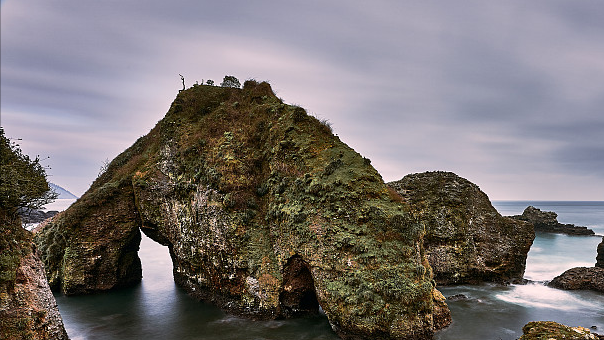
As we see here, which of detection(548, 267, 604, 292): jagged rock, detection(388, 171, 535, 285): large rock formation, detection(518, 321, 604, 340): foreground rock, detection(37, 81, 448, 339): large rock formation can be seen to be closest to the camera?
detection(518, 321, 604, 340): foreground rock

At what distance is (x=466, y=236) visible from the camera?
85.4ft

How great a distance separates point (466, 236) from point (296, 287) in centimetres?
1559

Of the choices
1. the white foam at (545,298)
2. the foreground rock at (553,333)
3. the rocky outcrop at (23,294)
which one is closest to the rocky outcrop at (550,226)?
the white foam at (545,298)

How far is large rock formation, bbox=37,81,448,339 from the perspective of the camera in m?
15.1

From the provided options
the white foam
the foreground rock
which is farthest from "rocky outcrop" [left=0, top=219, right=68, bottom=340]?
the white foam

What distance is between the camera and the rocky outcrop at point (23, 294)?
1163 cm

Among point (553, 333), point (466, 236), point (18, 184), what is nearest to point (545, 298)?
point (466, 236)

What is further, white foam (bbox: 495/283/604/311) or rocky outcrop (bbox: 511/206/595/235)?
rocky outcrop (bbox: 511/206/595/235)

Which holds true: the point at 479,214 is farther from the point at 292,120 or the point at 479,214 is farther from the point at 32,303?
the point at 32,303

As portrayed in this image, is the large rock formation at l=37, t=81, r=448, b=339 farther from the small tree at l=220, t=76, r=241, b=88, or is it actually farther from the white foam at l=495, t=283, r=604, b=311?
the white foam at l=495, t=283, r=604, b=311

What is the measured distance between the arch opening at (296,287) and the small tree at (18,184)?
39.0 feet

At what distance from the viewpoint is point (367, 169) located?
1806cm

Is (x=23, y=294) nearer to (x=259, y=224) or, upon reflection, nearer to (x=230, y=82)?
(x=259, y=224)

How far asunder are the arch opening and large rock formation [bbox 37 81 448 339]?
62 mm
